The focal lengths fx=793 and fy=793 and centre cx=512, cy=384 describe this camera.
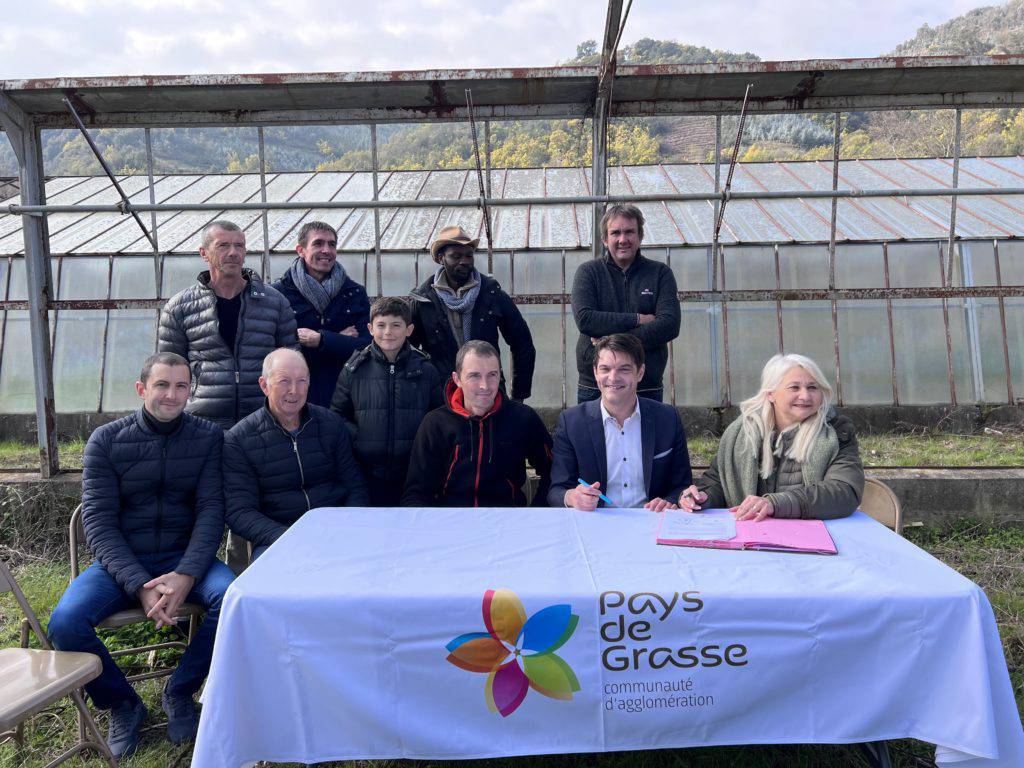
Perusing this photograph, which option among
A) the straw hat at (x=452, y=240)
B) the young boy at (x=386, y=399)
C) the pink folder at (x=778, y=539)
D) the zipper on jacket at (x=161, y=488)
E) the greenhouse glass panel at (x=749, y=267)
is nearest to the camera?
the pink folder at (x=778, y=539)

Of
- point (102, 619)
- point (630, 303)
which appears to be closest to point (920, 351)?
point (630, 303)

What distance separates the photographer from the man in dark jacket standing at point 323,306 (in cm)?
403

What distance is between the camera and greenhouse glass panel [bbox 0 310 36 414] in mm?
8250

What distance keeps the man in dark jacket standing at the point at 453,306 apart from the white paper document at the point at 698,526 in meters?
1.44

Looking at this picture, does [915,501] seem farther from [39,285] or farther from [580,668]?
[39,285]

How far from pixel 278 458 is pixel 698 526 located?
1.69 meters

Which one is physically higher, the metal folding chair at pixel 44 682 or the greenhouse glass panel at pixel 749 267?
the greenhouse glass panel at pixel 749 267

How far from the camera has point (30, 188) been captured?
5.01 m

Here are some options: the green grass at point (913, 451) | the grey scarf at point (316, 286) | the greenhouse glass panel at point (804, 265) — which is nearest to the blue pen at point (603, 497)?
the grey scarf at point (316, 286)

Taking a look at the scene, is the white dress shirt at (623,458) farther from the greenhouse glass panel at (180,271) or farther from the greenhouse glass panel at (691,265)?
the greenhouse glass panel at (180,271)

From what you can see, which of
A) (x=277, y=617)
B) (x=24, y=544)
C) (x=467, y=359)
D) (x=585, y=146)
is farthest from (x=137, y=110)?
(x=585, y=146)

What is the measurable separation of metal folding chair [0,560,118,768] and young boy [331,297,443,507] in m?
1.36

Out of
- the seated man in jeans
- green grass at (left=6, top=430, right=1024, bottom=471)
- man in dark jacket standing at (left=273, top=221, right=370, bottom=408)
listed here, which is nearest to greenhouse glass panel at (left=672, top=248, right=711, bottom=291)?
green grass at (left=6, top=430, right=1024, bottom=471)

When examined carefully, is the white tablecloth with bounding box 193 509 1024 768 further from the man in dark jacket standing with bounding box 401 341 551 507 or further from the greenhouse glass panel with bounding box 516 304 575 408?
the greenhouse glass panel with bounding box 516 304 575 408
